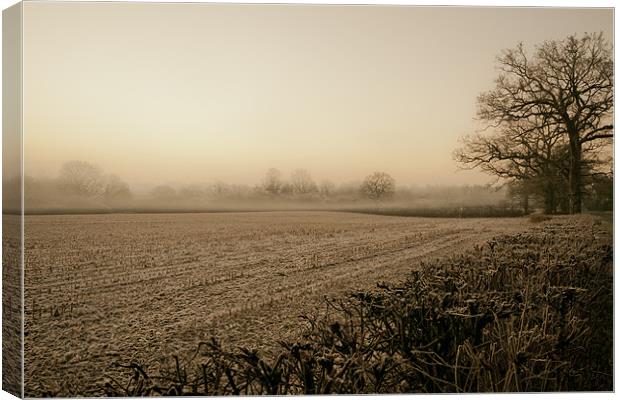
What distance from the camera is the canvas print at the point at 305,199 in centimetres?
529

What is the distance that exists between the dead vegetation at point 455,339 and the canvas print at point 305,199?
0.05 feet

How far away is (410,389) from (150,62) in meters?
3.03

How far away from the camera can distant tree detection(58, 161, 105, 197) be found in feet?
17.5

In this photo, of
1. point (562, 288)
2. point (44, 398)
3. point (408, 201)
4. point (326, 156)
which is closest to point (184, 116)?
point (326, 156)

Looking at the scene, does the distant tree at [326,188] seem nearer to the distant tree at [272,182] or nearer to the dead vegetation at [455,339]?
the distant tree at [272,182]

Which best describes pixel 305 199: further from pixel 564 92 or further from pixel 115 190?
pixel 564 92

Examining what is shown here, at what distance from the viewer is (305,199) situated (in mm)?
5602

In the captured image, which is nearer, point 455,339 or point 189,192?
point 455,339

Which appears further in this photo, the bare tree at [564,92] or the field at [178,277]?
the bare tree at [564,92]

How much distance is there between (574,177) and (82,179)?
373 cm

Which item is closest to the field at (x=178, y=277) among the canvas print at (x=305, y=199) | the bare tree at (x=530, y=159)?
the canvas print at (x=305, y=199)

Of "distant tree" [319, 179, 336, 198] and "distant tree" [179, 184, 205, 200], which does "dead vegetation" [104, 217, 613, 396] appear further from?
"distant tree" [179, 184, 205, 200]

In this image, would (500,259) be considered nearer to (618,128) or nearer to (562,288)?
(562,288)

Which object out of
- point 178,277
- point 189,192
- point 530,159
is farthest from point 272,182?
point 530,159
